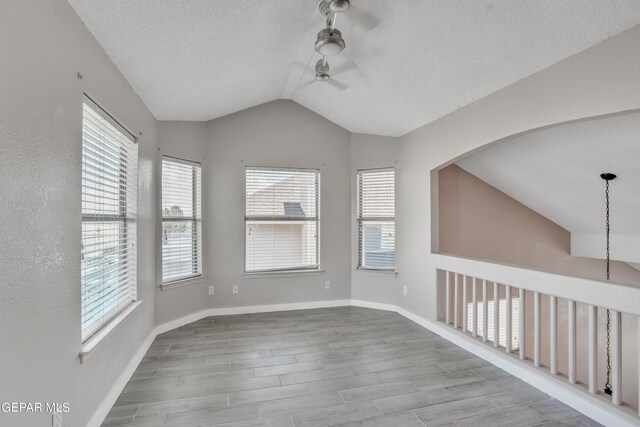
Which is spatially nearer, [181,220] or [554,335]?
[554,335]

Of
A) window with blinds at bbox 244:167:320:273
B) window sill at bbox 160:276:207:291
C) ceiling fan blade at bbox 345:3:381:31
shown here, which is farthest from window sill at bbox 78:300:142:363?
ceiling fan blade at bbox 345:3:381:31

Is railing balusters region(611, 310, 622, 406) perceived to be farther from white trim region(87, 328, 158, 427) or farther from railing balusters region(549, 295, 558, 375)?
white trim region(87, 328, 158, 427)

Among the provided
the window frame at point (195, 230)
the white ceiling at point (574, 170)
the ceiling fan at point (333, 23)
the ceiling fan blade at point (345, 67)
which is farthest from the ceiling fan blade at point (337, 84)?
the window frame at point (195, 230)

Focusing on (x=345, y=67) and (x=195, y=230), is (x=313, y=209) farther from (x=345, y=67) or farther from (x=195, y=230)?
(x=345, y=67)

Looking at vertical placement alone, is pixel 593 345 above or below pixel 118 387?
above

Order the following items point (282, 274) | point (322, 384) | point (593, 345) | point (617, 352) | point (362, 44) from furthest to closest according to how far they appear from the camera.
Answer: point (282, 274), point (362, 44), point (322, 384), point (593, 345), point (617, 352)

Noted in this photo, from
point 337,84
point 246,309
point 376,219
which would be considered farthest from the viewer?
point 376,219

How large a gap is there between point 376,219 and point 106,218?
336 cm

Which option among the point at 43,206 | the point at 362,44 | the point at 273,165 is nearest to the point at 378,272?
the point at 273,165

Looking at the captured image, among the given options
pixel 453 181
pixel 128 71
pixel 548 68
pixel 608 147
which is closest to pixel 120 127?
pixel 128 71

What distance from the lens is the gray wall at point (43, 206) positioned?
50.4 inches

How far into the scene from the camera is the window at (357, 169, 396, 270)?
4680 mm

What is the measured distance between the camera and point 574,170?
338 cm

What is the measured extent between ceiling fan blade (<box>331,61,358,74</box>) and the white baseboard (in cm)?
297
